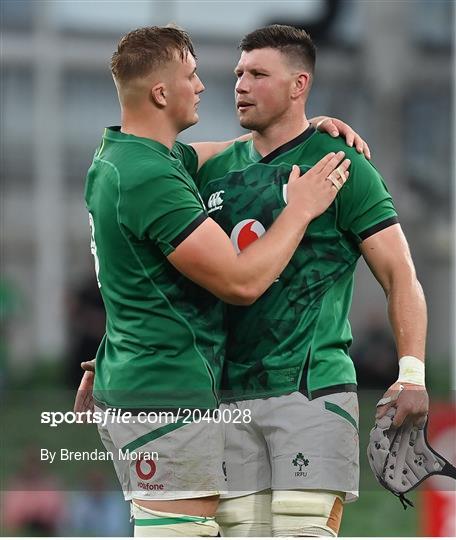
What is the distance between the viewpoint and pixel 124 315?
133 inches

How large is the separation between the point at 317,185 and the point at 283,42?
1.58 feet

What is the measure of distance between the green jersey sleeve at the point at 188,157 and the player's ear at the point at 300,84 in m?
0.34

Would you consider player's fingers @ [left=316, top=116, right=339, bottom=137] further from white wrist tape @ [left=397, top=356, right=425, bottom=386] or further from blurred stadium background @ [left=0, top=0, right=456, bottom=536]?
blurred stadium background @ [left=0, top=0, right=456, bottom=536]

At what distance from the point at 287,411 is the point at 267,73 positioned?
0.93 m

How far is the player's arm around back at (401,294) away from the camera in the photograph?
11.2 ft

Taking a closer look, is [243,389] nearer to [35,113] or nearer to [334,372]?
[334,372]

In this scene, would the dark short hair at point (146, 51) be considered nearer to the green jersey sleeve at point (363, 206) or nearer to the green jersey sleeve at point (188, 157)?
the green jersey sleeve at point (188, 157)

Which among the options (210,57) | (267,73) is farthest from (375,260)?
(210,57)

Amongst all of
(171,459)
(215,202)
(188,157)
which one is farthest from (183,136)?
(171,459)

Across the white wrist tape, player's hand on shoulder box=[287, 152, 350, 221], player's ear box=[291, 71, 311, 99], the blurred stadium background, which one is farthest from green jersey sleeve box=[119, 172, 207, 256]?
the blurred stadium background

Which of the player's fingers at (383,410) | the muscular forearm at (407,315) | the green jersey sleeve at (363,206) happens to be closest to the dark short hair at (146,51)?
the green jersey sleeve at (363,206)

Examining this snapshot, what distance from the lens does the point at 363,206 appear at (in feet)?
→ 11.3

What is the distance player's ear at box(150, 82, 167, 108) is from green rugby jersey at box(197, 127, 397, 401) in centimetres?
36

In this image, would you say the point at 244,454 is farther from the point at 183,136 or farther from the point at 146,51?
the point at 183,136
